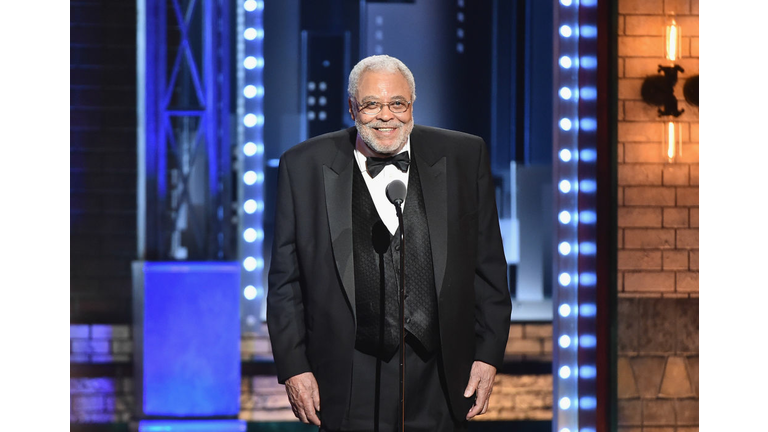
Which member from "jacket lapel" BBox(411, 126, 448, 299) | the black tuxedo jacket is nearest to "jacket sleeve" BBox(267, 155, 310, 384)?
the black tuxedo jacket

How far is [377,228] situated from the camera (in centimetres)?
197

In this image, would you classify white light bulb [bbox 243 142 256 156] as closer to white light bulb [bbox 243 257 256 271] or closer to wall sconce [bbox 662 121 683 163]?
white light bulb [bbox 243 257 256 271]

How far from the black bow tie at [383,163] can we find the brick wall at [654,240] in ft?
5.68

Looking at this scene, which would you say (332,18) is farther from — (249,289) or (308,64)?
(249,289)

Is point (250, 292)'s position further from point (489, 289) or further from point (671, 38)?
point (671, 38)

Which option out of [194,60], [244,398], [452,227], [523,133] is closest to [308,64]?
[194,60]

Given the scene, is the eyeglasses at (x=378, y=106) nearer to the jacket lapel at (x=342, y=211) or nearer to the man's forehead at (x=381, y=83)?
the man's forehead at (x=381, y=83)

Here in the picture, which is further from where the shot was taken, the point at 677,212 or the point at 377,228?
the point at 677,212

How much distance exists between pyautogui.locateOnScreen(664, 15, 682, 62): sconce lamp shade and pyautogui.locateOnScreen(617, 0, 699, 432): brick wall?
0.9 inches

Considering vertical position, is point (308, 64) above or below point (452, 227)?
above

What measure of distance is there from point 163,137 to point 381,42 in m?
1.09

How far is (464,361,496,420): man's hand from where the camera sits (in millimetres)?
2121
